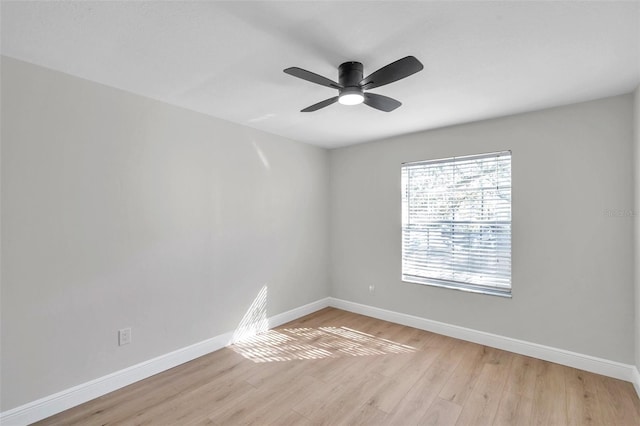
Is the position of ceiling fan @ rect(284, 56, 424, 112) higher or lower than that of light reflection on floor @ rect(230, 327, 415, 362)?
higher

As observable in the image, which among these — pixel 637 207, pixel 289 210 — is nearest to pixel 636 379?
pixel 637 207

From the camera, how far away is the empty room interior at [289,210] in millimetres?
1709

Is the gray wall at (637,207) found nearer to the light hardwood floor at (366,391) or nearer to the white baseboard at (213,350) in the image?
the white baseboard at (213,350)

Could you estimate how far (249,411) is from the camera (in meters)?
2.11

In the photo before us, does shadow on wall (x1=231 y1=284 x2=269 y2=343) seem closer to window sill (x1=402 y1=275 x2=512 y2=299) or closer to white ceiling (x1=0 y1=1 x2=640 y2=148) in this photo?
window sill (x1=402 y1=275 x2=512 y2=299)

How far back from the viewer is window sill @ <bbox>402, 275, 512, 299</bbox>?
121 inches

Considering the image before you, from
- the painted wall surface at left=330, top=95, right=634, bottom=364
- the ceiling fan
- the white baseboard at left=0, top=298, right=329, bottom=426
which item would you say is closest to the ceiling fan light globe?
the ceiling fan

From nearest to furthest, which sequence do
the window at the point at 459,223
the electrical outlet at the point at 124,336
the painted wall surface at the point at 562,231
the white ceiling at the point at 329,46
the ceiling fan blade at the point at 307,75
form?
the white ceiling at the point at 329,46 → the ceiling fan blade at the point at 307,75 → the electrical outlet at the point at 124,336 → the painted wall surface at the point at 562,231 → the window at the point at 459,223

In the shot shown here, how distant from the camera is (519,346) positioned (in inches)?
115

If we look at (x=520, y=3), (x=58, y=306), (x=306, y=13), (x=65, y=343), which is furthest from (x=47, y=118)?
(x=520, y=3)

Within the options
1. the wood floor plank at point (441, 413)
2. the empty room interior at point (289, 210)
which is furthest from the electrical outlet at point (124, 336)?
the wood floor plank at point (441, 413)

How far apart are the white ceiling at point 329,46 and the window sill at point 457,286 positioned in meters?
1.89

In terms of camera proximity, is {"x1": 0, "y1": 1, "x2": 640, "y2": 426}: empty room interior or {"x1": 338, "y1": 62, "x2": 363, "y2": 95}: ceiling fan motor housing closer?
{"x1": 0, "y1": 1, "x2": 640, "y2": 426}: empty room interior

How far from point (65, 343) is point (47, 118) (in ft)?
5.33
